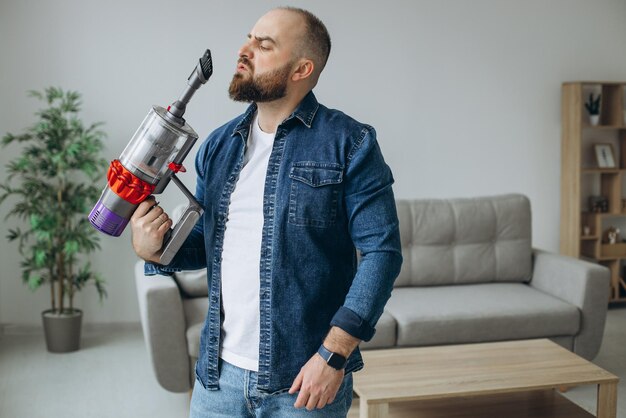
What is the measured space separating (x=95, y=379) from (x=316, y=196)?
2588 millimetres

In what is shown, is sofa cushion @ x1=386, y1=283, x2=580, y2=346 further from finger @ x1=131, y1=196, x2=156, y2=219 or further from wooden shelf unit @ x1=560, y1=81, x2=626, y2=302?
finger @ x1=131, y1=196, x2=156, y2=219

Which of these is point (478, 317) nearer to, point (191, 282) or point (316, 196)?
point (191, 282)

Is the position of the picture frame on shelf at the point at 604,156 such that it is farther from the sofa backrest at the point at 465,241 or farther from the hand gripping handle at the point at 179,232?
the hand gripping handle at the point at 179,232

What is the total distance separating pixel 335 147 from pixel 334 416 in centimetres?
49

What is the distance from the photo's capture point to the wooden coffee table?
8.37ft

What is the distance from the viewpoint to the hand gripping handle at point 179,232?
4.66 feet

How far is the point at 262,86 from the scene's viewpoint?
1421 millimetres

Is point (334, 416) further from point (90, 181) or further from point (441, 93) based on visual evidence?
point (441, 93)

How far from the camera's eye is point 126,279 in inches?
176

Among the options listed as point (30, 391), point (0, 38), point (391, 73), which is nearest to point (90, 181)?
point (0, 38)

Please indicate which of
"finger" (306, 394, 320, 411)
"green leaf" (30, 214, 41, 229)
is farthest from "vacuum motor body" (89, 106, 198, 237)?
"green leaf" (30, 214, 41, 229)

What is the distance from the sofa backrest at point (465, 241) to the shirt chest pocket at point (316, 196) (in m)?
2.45

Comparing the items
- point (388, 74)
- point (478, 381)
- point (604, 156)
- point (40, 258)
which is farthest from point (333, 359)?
point (604, 156)

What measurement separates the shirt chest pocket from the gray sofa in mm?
1822
